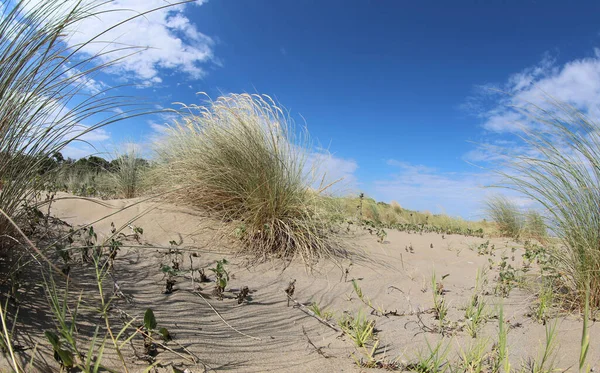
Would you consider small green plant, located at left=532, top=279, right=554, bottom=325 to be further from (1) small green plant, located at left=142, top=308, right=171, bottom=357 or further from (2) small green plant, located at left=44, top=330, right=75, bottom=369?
(2) small green plant, located at left=44, top=330, right=75, bottom=369

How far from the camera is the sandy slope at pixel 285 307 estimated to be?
142 cm

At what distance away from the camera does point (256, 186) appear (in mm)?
3387

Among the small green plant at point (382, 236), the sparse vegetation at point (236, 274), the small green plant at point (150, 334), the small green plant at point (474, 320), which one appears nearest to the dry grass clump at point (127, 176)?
the sparse vegetation at point (236, 274)

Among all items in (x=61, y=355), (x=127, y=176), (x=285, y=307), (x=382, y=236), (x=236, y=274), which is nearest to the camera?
(x=61, y=355)

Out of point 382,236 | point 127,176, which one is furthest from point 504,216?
point 127,176

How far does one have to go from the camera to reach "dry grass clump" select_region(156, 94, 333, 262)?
3232 mm

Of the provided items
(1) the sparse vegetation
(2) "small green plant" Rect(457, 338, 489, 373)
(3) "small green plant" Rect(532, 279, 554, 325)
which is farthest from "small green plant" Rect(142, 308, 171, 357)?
(3) "small green plant" Rect(532, 279, 554, 325)

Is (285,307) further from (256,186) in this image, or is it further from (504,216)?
(504,216)

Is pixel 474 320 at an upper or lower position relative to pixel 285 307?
upper

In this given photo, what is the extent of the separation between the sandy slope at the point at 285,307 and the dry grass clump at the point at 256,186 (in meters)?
0.25

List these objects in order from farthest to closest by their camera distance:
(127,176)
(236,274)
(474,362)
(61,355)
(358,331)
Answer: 1. (127,176)
2. (236,274)
3. (358,331)
4. (474,362)
5. (61,355)

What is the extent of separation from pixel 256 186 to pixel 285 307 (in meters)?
1.55

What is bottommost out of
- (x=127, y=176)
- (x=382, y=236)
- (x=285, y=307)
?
(x=285, y=307)

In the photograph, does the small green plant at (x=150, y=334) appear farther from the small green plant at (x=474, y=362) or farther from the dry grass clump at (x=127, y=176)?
the dry grass clump at (x=127, y=176)
